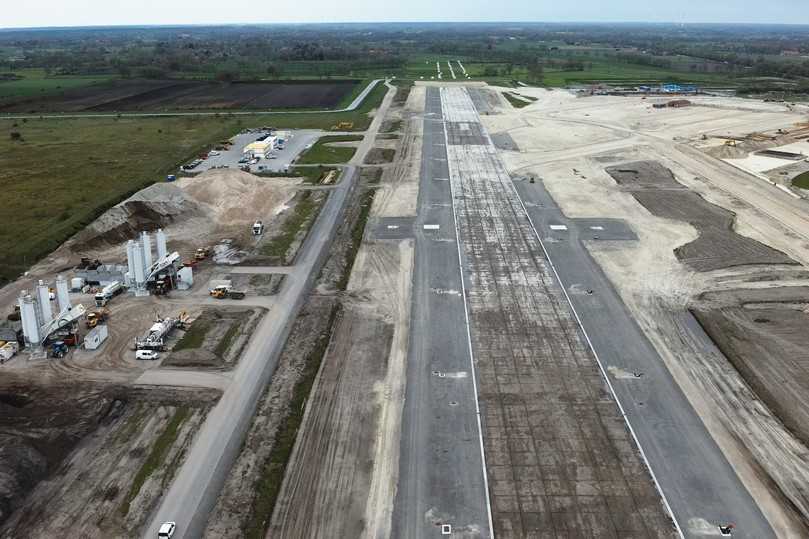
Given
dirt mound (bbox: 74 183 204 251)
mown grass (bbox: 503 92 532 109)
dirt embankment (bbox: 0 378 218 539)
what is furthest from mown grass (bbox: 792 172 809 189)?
dirt embankment (bbox: 0 378 218 539)

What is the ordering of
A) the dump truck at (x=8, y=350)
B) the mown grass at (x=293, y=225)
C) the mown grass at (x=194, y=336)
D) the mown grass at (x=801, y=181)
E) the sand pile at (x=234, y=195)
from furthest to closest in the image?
the mown grass at (x=801, y=181) < the sand pile at (x=234, y=195) < the mown grass at (x=293, y=225) < the mown grass at (x=194, y=336) < the dump truck at (x=8, y=350)

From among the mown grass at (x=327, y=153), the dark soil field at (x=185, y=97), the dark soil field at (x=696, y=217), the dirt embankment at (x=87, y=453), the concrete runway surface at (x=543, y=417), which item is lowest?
the dirt embankment at (x=87, y=453)

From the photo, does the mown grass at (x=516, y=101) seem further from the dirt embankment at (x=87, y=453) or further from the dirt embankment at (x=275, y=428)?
the dirt embankment at (x=87, y=453)

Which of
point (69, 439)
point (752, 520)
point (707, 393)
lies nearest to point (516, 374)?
point (707, 393)

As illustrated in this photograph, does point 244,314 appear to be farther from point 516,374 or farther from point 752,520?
point 752,520

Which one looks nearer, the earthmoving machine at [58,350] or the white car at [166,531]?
the white car at [166,531]

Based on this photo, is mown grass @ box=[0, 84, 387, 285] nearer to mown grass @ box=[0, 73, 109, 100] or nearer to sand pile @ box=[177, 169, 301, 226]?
sand pile @ box=[177, 169, 301, 226]

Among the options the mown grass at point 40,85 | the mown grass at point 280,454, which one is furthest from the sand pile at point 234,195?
the mown grass at point 40,85

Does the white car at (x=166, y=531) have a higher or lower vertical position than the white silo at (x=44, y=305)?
lower
